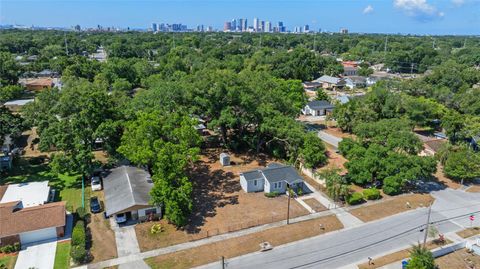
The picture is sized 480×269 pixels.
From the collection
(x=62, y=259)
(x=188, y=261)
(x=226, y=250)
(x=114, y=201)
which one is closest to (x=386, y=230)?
(x=226, y=250)

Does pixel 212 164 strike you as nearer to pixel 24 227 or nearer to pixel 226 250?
pixel 226 250

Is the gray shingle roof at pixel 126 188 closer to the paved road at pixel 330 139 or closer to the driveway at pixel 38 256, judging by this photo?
the driveway at pixel 38 256

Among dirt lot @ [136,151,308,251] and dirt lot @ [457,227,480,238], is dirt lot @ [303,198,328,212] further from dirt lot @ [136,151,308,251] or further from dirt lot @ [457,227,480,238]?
dirt lot @ [457,227,480,238]

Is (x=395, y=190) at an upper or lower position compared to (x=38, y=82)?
lower

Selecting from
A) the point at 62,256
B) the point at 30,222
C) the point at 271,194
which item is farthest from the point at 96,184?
the point at 271,194

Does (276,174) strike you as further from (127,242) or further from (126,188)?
(127,242)

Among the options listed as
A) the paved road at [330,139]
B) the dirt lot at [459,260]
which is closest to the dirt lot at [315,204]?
the dirt lot at [459,260]

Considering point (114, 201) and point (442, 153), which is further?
point (442, 153)
